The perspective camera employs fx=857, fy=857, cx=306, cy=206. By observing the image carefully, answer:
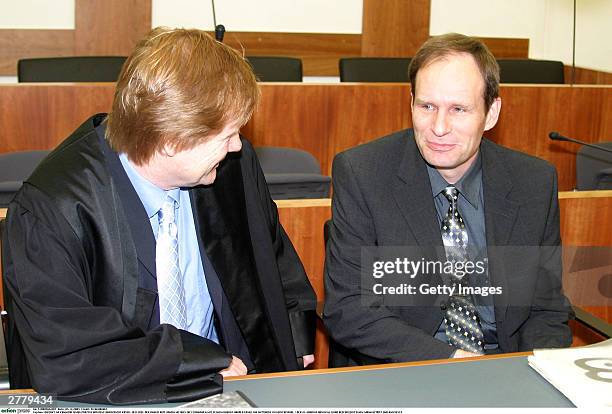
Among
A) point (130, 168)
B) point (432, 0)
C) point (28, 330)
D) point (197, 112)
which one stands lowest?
point (28, 330)

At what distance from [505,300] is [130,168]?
1100 millimetres

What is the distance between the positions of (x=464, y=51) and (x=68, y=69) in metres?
3.00

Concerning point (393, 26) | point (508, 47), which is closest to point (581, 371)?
point (393, 26)

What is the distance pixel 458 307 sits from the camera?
2398 mm

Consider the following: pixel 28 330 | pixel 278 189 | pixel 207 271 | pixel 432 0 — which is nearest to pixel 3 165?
pixel 278 189

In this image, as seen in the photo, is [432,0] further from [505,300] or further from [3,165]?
[505,300]

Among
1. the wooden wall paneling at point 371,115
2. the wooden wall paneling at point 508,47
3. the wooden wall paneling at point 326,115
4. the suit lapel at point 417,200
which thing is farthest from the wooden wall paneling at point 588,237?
the wooden wall paneling at point 508,47

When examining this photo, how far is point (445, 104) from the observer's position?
7.49 feet

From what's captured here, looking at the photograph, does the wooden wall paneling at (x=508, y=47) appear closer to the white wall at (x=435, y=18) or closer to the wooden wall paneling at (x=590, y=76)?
the white wall at (x=435, y=18)

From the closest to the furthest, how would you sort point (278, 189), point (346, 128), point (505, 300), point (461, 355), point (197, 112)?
point (197, 112)
point (461, 355)
point (505, 300)
point (278, 189)
point (346, 128)

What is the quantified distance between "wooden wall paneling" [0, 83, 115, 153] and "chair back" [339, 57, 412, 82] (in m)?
1.59

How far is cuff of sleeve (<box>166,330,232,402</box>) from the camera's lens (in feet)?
5.63

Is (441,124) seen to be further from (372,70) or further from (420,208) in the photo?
(372,70)

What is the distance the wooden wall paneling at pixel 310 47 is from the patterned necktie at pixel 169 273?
16.1 ft
